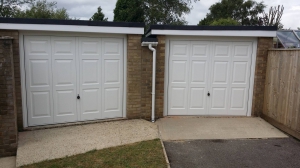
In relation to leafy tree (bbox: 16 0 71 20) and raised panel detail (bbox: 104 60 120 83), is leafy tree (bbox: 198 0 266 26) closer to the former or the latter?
leafy tree (bbox: 16 0 71 20)

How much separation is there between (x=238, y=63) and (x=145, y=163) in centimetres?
438

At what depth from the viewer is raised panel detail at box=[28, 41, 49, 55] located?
5961 millimetres

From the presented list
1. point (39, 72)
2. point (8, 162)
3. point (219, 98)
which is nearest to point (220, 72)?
point (219, 98)

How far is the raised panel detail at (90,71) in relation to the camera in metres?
6.50

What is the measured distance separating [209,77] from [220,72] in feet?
1.14

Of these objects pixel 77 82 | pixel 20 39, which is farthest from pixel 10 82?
pixel 77 82

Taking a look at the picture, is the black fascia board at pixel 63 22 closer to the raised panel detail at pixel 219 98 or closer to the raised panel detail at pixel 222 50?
the raised panel detail at pixel 222 50

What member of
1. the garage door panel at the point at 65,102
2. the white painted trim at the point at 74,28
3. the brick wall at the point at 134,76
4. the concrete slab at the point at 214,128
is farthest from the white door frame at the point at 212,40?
the garage door panel at the point at 65,102

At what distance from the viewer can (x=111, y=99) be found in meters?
6.88

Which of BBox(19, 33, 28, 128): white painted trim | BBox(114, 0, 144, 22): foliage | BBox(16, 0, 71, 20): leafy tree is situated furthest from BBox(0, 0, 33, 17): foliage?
BBox(19, 33, 28, 128): white painted trim

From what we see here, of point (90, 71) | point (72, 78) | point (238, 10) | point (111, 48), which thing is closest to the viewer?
point (72, 78)

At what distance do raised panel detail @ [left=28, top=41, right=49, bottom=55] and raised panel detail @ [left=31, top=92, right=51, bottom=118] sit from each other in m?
0.98

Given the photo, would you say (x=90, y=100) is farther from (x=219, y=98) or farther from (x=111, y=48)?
(x=219, y=98)

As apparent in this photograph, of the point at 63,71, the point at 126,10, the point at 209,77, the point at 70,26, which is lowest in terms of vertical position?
the point at 209,77
